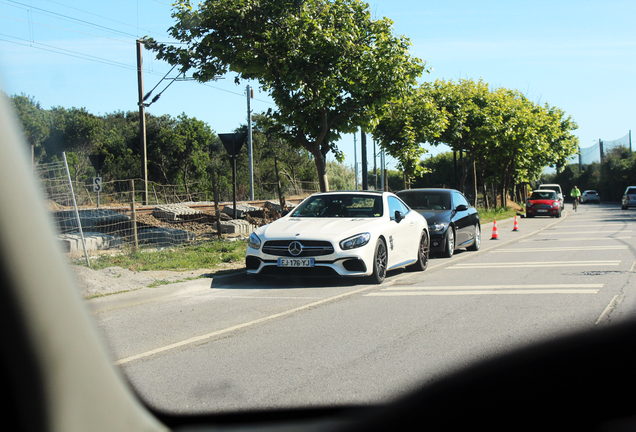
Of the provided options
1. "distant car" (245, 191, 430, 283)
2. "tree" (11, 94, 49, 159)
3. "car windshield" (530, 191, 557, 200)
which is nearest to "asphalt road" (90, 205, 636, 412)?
Answer: "distant car" (245, 191, 430, 283)

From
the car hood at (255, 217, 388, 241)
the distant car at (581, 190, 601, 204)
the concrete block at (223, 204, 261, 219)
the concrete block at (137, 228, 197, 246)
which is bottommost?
the distant car at (581, 190, 601, 204)

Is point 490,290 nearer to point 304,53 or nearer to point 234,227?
point 304,53

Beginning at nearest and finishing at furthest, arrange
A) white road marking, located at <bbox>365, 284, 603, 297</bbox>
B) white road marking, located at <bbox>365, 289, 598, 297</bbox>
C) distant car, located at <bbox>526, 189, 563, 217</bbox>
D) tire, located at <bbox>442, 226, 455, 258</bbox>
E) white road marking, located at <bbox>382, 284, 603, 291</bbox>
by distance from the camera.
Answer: white road marking, located at <bbox>365, 289, 598, 297</bbox>, white road marking, located at <bbox>365, 284, 603, 297</bbox>, white road marking, located at <bbox>382, 284, 603, 291</bbox>, tire, located at <bbox>442, 226, 455, 258</bbox>, distant car, located at <bbox>526, 189, 563, 217</bbox>

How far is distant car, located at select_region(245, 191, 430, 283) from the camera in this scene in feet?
30.6

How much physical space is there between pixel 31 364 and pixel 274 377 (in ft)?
10.8

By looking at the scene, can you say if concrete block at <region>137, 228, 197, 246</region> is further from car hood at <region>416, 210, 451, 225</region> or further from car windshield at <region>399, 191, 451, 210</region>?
car hood at <region>416, 210, 451, 225</region>

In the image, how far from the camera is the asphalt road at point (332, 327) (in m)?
4.27

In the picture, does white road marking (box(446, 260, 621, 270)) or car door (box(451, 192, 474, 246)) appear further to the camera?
car door (box(451, 192, 474, 246))

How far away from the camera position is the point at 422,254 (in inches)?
463

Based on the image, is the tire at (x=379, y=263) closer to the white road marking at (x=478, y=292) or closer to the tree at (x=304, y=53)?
the white road marking at (x=478, y=292)

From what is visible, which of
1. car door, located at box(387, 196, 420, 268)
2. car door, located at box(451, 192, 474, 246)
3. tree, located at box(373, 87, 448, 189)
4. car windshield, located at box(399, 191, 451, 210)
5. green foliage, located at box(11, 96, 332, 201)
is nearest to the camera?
car door, located at box(387, 196, 420, 268)

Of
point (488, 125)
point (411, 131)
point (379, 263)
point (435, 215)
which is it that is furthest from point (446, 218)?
point (488, 125)

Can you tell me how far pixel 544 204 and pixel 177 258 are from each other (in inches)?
1153

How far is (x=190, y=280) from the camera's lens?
9.65 m
